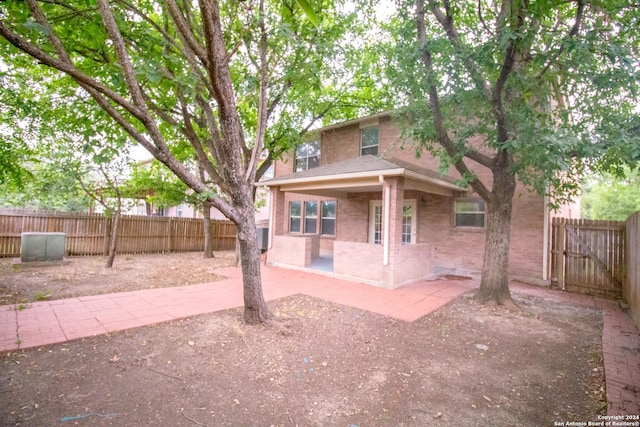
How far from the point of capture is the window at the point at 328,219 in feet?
45.1

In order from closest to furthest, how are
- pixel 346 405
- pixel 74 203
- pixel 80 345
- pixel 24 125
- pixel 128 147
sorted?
pixel 346 405 < pixel 80 345 < pixel 24 125 < pixel 128 147 < pixel 74 203

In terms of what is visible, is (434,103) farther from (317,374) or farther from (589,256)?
(589,256)

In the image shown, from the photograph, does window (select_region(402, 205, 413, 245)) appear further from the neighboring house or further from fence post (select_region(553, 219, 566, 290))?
fence post (select_region(553, 219, 566, 290))

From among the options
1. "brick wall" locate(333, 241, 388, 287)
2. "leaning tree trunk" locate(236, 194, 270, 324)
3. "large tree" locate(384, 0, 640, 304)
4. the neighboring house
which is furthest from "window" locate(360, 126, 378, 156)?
"leaning tree trunk" locate(236, 194, 270, 324)

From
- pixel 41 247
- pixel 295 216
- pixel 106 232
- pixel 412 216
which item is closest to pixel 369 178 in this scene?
pixel 412 216

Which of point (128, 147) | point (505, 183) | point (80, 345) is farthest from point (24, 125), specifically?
point (505, 183)

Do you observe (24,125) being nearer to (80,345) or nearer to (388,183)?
(80,345)

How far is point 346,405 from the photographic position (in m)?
3.04

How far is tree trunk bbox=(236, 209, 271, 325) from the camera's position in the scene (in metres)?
4.80

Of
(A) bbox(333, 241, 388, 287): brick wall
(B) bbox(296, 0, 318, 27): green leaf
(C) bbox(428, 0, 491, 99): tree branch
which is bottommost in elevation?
(A) bbox(333, 241, 388, 287): brick wall

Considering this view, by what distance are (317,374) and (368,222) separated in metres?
9.14

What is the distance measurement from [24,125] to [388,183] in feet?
33.6

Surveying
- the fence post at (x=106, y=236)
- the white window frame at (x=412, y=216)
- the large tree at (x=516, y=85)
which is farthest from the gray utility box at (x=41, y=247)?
the large tree at (x=516, y=85)

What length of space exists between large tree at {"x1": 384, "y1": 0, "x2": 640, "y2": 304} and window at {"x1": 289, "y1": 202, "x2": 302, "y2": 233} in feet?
27.8
